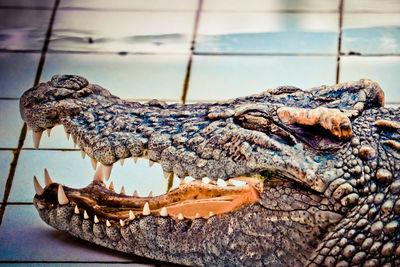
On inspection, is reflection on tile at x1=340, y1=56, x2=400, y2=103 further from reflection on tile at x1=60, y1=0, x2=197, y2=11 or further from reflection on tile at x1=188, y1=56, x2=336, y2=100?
reflection on tile at x1=60, y1=0, x2=197, y2=11

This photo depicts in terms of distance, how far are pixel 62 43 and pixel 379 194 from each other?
3201 mm

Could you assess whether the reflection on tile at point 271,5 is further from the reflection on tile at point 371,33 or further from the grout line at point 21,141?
the grout line at point 21,141

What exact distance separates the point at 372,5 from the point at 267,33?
0.93 meters

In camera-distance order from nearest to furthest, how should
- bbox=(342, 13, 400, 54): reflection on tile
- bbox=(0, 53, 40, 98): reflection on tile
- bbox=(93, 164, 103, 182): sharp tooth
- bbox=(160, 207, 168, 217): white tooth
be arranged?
bbox=(160, 207, 168, 217): white tooth, bbox=(93, 164, 103, 182): sharp tooth, bbox=(0, 53, 40, 98): reflection on tile, bbox=(342, 13, 400, 54): reflection on tile

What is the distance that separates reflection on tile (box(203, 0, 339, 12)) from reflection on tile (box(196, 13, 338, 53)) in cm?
9

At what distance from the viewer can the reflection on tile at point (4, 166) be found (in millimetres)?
4093

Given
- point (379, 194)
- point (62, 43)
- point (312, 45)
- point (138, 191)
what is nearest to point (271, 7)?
point (312, 45)

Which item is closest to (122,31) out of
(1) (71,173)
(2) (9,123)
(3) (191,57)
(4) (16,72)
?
(3) (191,57)

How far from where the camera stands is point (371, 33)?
532cm

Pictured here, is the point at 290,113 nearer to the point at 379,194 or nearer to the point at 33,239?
the point at 379,194

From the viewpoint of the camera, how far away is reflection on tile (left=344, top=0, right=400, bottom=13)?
561 centimetres

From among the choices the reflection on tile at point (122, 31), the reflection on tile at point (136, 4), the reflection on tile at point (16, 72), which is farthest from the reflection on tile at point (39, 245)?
the reflection on tile at point (136, 4)

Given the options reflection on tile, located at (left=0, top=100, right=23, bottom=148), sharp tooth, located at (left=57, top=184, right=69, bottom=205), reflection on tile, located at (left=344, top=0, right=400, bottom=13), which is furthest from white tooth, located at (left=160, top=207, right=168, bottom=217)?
reflection on tile, located at (left=344, top=0, right=400, bottom=13)

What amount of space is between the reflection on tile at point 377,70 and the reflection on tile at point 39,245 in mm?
2186
